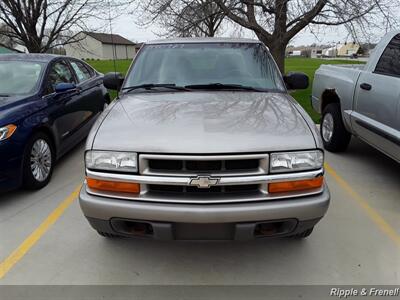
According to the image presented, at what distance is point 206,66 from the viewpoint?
11.9 feet

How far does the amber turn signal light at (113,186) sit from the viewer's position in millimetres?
2359

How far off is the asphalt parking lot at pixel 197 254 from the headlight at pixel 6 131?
766 millimetres

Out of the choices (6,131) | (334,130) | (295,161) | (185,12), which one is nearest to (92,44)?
(185,12)

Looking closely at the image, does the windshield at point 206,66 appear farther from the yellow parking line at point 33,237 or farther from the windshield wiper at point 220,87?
the yellow parking line at point 33,237

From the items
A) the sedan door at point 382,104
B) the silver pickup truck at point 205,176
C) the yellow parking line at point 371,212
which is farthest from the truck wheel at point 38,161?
the sedan door at point 382,104

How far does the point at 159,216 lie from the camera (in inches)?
89.5

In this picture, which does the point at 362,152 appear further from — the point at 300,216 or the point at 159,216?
the point at 159,216

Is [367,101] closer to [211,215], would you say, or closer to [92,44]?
[211,215]

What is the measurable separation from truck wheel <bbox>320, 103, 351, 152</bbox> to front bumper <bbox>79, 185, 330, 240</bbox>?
3.14 m

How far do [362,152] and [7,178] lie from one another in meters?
4.98

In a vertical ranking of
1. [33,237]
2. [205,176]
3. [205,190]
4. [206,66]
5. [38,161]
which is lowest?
[33,237]

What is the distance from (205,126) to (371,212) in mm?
2224

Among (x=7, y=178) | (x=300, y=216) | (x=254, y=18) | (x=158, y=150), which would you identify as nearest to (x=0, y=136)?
(x=7, y=178)

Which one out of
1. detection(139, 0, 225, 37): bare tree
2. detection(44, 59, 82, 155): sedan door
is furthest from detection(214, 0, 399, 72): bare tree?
detection(44, 59, 82, 155): sedan door
